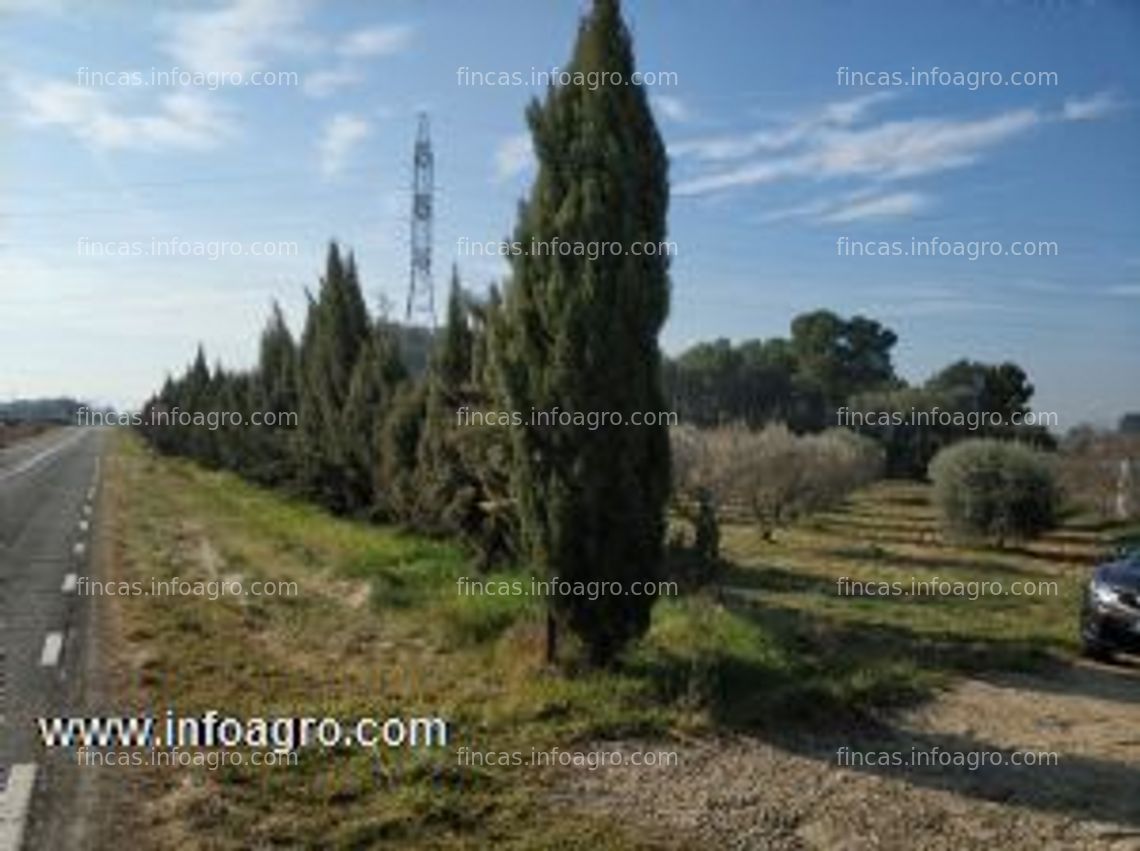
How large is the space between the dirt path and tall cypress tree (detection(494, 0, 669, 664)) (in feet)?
7.14

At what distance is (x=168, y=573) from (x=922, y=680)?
11.6 m

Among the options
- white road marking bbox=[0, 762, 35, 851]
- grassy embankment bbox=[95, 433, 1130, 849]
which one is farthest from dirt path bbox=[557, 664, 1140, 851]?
white road marking bbox=[0, 762, 35, 851]

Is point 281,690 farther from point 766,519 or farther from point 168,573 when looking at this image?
point 766,519

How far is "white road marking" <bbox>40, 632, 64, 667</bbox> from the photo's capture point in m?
12.8

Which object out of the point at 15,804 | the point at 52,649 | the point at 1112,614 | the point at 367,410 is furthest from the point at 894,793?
the point at 367,410

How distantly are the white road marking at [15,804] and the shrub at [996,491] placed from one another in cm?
2274

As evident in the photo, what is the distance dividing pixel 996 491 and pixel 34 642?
65.4ft

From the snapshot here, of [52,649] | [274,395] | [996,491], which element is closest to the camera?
[52,649]

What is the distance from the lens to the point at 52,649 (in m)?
13.5

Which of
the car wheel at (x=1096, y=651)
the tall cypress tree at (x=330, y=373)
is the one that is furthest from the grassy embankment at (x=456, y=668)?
the tall cypress tree at (x=330, y=373)

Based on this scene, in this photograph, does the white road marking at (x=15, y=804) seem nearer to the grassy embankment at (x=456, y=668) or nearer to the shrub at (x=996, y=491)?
the grassy embankment at (x=456, y=668)

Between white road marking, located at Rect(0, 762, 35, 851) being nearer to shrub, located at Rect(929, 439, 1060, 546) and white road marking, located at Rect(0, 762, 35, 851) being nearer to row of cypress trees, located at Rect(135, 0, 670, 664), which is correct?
row of cypress trees, located at Rect(135, 0, 670, 664)

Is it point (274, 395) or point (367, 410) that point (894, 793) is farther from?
point (274, 395)

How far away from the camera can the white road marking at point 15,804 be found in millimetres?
7590
